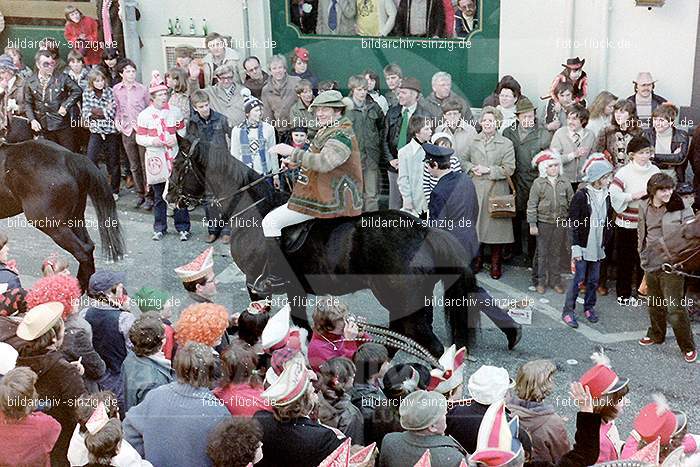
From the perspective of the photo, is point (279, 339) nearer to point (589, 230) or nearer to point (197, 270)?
point (197, 270)

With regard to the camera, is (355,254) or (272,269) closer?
(355,254)

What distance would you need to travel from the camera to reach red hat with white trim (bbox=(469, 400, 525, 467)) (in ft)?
14.4

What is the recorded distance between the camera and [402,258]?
763 cm

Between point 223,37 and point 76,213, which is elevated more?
point 223,37

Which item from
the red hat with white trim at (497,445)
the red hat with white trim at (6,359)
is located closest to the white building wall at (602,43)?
the red hat with white trim at (497,445)

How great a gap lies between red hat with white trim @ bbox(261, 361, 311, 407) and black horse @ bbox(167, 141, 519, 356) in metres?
2.86

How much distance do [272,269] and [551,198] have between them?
105 inches

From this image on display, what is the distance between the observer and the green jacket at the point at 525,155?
9602mm

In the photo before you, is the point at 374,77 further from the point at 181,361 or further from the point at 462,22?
the point at 181,361

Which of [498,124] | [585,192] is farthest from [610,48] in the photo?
[585,192]

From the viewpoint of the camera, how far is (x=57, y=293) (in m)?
6.11

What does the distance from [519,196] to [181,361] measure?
5.36m

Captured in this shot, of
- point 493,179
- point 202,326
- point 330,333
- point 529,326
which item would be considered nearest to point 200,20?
point 493,179

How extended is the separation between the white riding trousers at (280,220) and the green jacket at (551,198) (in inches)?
91.9
